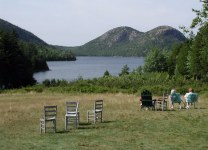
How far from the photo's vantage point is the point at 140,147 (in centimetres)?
1471

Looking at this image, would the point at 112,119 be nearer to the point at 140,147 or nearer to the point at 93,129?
the point at 93,129

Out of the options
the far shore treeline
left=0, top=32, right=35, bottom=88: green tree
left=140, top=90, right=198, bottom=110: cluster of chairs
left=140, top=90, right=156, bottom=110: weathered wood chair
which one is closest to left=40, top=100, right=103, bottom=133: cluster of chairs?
left=140, top=90, right=156, bottom=110: weathered wood chair

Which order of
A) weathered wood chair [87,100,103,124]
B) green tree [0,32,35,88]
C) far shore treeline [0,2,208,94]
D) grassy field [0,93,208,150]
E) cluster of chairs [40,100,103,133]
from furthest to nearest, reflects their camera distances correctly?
green tree [0,32,35,88] < far shore treeline [0,2,208,94] < weathered wood chair [87,100,103,124] < cluster of chairs [40,100,103,133] < grassy field [0,93,208,150]

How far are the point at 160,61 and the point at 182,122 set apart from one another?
301 feet

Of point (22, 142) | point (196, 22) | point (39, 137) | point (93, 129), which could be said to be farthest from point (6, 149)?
point (196, 22)

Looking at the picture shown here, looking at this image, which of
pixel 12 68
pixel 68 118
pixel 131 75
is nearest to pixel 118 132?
pixel 68 118

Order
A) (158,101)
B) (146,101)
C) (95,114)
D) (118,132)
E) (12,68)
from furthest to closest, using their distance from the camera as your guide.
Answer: (12,68), (158,101), (146,101), (95,114), (118,132)

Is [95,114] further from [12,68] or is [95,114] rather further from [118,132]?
[12,68]

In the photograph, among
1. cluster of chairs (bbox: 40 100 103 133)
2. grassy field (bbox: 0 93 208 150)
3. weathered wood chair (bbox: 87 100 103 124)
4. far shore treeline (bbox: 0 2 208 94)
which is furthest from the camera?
far shore treeline (bbox: 0 2 208 94)

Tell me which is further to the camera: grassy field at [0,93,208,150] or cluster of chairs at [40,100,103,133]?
cluster of chairs at [40,100,103,133]

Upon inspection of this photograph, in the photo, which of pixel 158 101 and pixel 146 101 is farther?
pixel 158 101

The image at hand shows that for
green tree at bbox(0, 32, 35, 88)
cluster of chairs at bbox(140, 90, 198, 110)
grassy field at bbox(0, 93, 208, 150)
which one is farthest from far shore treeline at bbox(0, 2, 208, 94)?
grassy field at bbox(0, 93, 208, 150)

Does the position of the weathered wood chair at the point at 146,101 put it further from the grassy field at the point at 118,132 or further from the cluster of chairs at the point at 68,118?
the cluster of chairs at the point at 68,118

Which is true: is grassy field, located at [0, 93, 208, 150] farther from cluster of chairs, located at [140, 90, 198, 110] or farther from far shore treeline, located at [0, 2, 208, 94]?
far shore treeline, located at [0, 2, 208, 94]
